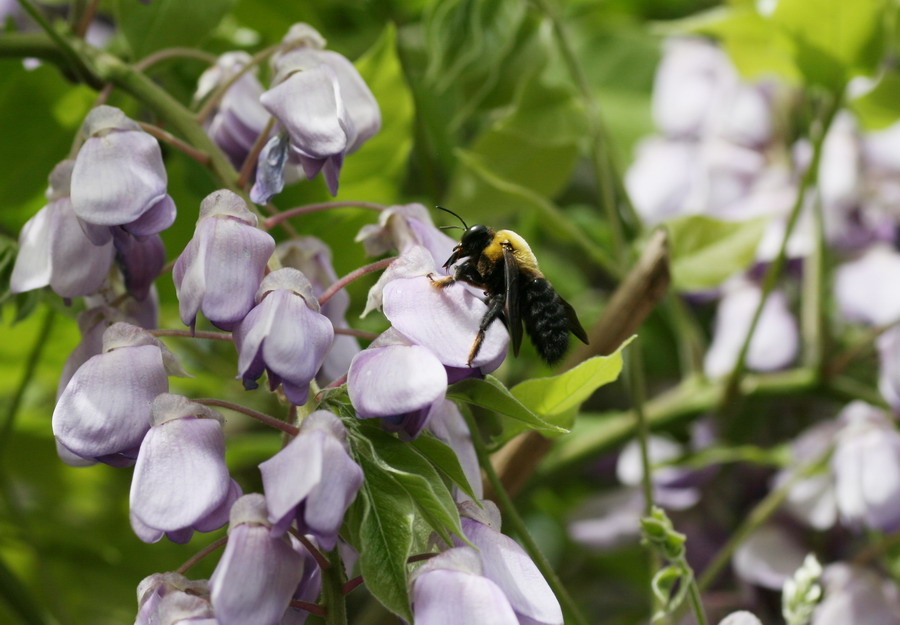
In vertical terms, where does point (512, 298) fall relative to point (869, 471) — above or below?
above

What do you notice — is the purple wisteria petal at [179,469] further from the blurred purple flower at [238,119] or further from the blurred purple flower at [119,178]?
the blurred purple flower at [238,119]

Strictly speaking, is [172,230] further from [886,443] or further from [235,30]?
[886,443]

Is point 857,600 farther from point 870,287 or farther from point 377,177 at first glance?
point 377,177

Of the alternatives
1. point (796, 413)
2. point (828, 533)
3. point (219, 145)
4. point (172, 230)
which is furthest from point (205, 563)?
point (796, 413)

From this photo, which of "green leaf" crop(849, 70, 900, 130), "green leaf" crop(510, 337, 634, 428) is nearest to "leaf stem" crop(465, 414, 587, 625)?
"green leaf" crop(510, 337, 634, 428)

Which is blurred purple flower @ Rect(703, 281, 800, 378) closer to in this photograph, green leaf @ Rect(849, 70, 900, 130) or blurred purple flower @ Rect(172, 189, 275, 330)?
green leaf @ Rect(849, 70, 900, 130)

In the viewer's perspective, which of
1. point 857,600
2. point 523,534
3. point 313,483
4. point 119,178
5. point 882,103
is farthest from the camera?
point 882,103

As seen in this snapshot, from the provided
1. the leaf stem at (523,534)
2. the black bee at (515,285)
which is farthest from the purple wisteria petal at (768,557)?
the black bee at (515,285)

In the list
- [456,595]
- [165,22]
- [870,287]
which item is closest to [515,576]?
[456,595]
